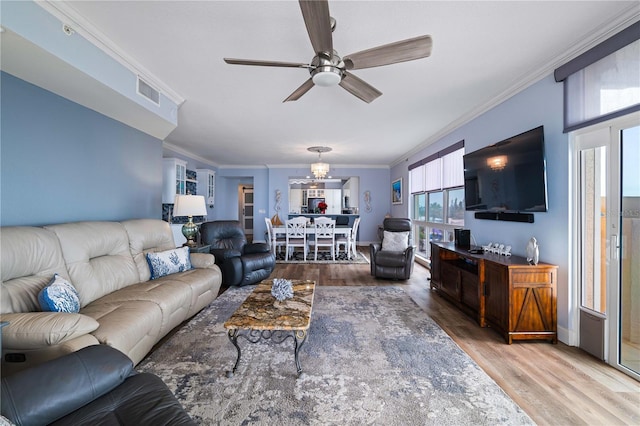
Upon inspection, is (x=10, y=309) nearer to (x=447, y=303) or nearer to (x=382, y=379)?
(x=382, y=379)

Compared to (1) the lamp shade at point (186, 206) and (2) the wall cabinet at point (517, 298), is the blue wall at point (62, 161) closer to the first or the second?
(1) the lamp shade at point (186, 206)

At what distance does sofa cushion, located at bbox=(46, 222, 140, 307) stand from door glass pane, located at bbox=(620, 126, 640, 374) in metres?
4.24

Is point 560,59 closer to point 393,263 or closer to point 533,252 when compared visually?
point 533,252

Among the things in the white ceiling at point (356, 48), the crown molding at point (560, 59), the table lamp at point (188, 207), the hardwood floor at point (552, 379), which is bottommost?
the hardwood floor at point (552, 379)

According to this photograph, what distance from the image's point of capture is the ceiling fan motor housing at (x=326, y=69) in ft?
6.08

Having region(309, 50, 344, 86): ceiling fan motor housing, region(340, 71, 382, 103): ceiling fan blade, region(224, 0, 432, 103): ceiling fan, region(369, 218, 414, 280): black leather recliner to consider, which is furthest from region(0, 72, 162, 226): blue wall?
region(369, 218, 414, 280): black leather recliner

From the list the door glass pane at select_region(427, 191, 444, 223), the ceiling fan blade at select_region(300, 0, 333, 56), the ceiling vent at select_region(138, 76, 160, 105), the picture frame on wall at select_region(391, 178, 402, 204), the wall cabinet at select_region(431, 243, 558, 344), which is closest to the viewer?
the ceiling fan blade at select_region(300, 0, 333, 56)

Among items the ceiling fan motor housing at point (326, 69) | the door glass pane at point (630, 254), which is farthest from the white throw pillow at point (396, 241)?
the ceiling fan motor housing at point (326, 69)

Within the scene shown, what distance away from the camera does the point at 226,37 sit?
2.13 m

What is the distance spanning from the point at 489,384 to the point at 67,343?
2.68m

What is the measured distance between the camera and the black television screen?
8.38 feet

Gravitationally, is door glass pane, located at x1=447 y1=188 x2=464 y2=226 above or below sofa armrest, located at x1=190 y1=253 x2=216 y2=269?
above

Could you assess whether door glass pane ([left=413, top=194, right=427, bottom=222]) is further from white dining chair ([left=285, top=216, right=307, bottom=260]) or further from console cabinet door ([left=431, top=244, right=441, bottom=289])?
white dining chair ([left=285, top=216, right=307, bottom=260])

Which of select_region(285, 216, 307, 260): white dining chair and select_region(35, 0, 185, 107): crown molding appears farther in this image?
select_region(285, 216, 307, 260): white dining chair
